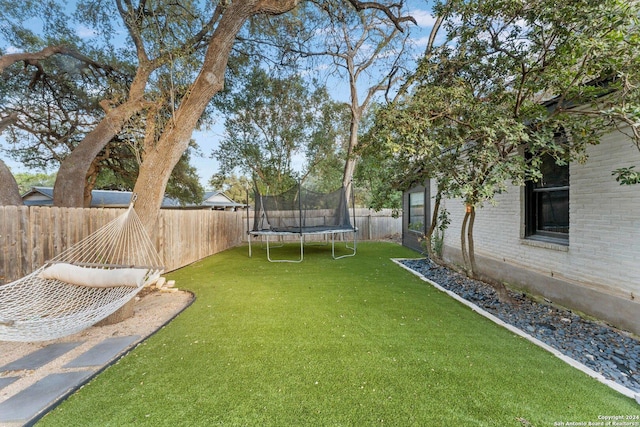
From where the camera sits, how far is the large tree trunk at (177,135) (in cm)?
342

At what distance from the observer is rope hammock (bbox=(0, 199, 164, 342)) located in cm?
199

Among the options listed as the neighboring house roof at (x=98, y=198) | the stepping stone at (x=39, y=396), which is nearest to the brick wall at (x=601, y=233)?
the stepping stone at (x=39, y=396)

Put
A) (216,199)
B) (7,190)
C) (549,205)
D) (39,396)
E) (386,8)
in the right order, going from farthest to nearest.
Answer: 1. (216,199)
2. (386,8)
3. (7,190)
4. (549,205)
5. (39,396)

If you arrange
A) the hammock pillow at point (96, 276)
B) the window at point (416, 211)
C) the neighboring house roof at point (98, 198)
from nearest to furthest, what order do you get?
the hammock pillow at point (96, 276)
the window at point (416, 211)
the neighboring house roof at point (98, 198)

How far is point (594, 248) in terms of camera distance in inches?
121

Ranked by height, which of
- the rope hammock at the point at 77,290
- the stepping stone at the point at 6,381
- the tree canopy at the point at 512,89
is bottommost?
the stepping stone at the point at 6,381

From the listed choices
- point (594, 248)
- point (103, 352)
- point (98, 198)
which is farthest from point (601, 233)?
point (98, 198)

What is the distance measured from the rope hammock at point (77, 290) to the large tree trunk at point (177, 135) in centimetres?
23

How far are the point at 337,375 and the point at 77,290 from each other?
2597 millimetres

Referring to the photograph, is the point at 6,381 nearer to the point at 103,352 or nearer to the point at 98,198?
the point at 103,352

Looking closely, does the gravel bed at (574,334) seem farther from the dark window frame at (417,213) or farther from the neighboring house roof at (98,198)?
the neighboring house roof at (98,198)

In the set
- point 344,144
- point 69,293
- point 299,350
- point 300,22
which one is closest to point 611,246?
point 299,350

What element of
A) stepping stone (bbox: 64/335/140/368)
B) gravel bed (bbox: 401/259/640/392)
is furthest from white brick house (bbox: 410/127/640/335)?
stepping stone (bbox: 64/335/140/368)

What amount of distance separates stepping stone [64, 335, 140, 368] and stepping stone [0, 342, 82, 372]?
21 centimetres
